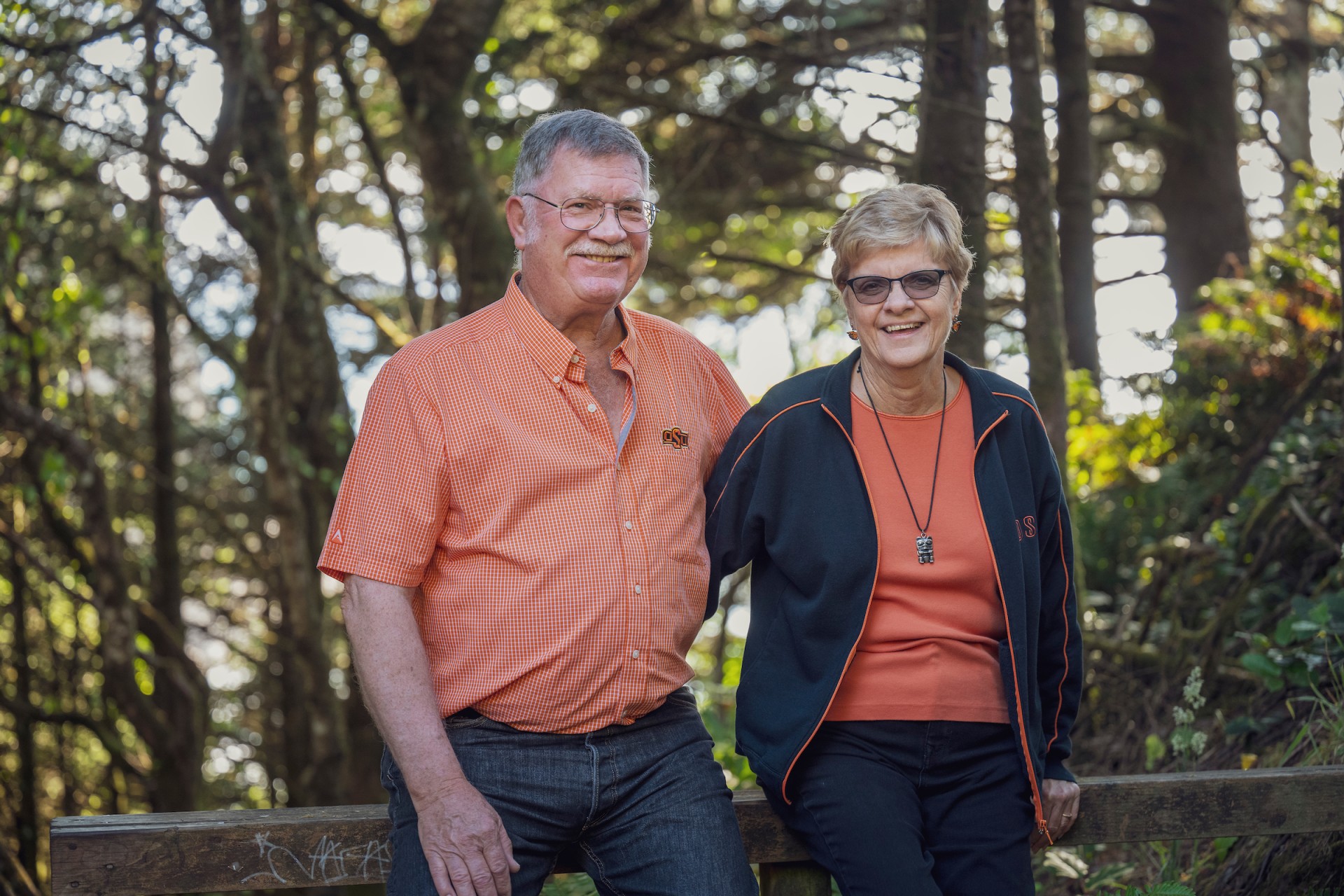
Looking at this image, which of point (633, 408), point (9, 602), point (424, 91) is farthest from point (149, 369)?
point (633, 408)

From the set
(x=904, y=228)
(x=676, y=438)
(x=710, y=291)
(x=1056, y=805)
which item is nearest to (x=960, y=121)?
(x=904, y=228)

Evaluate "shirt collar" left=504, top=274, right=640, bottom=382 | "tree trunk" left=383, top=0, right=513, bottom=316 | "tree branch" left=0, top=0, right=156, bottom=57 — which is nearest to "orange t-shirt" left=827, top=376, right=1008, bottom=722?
"shirt collar" left=504, top=274, right=640, bottom=382

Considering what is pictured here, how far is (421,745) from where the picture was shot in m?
2.42

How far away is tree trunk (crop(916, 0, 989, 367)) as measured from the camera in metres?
4.44

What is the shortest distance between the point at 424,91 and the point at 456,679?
14.3ft

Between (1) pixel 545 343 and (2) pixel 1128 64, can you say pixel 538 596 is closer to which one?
(1) pixel 545 343

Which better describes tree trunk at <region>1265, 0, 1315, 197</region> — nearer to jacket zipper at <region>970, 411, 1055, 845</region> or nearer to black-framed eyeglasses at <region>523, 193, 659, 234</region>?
jacket zipper at <region>970, 411, 1055, 845</region>

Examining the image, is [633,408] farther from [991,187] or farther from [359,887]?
[359,887]

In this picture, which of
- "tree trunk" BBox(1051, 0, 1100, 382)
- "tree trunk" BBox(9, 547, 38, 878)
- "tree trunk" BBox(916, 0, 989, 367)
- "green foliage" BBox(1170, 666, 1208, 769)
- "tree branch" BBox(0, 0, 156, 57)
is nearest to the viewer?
"green foliage" BBox(1170, 666, 1208, 769)

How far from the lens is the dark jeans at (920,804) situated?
2502 millimetres

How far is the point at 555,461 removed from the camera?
2.61m

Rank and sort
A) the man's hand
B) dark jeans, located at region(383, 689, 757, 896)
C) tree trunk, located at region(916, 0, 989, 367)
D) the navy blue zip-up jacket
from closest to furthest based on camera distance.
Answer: the man's hand → dark jeans, located at region(383, 689, 757, 896) → the navy blue zip-up jacket → tree trunk, located at region(916, 0, 989, 367)

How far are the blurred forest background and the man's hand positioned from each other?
222cm

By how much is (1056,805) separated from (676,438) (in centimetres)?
130
